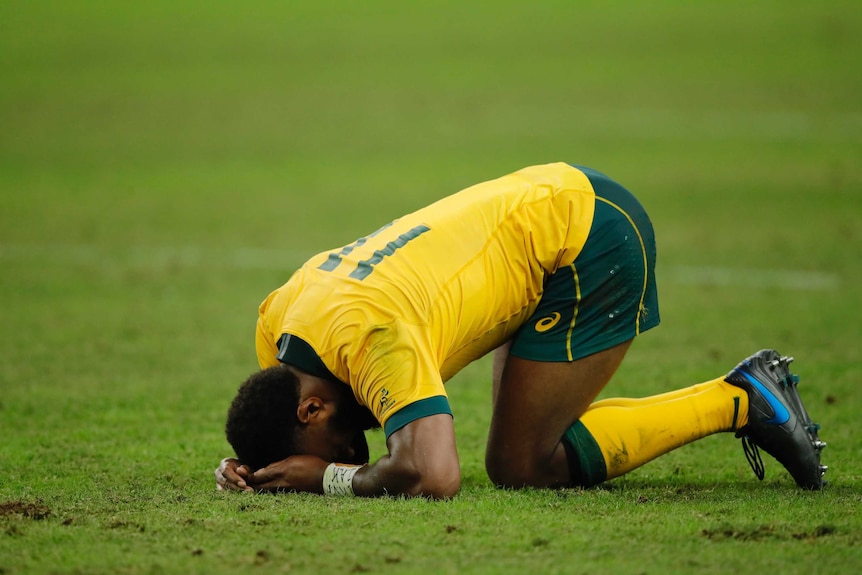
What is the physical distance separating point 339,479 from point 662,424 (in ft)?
5.03

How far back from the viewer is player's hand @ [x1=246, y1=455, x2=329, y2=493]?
5188mm

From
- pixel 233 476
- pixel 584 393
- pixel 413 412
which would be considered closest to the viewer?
pixel 413 412

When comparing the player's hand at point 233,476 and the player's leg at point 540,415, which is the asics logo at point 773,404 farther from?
the player's hand at point 233,476

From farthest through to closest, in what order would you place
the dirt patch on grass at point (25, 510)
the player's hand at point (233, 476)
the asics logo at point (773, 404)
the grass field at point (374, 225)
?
the asics logo at point (773, 404), the player's hand at point (233, 476), the dirt patch on grass at point (25, 510), the grass field at point (374, 225)

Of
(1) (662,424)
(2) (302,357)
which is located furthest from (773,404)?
(2) (302,357)

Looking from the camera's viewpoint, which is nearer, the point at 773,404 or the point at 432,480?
the point at 432,480

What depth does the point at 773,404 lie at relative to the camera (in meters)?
5.56

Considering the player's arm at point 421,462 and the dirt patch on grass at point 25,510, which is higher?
the player's arm at point 421,462

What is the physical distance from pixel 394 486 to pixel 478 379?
370 centimetres

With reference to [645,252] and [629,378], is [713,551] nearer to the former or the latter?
[645,252]

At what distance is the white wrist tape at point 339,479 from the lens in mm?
5160

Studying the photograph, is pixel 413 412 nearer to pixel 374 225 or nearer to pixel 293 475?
pixel 293 475

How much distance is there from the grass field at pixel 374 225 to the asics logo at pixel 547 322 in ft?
2.50

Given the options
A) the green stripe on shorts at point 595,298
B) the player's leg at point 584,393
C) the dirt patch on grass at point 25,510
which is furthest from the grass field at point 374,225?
the green stripe on shorts at point 595,298
